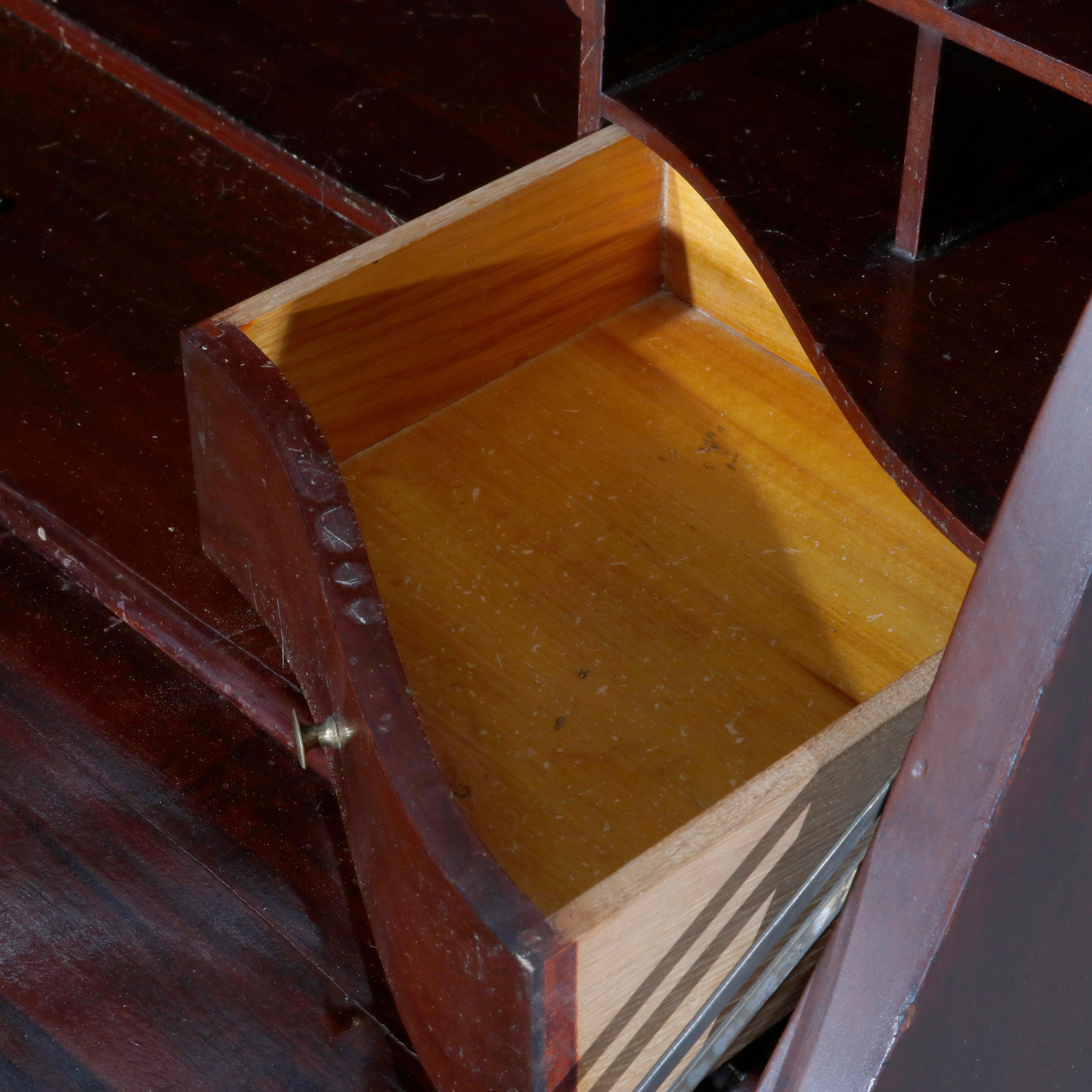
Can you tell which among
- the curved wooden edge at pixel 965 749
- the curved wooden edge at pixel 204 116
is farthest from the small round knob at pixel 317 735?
the curved wooden edge at pixel 204 116

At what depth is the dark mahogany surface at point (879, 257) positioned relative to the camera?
673 mm

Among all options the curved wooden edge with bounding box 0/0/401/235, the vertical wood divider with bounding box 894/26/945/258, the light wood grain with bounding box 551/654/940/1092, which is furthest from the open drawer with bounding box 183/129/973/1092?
the curved wooden edge with bounding box 0/0/401/235

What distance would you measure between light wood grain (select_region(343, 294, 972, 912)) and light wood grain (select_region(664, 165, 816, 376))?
1 cm

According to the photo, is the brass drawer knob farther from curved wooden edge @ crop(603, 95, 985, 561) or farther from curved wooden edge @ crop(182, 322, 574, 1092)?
curved wooden edge @ crop(603, 95, 985, 561)

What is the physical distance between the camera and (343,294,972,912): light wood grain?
69 centimetres

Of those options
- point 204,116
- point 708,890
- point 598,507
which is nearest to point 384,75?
point 204,116

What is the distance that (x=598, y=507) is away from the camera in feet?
2.68

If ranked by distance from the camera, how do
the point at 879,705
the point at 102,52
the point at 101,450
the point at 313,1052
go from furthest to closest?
1. the point at 102,52
2. the point at 101,450
3. the point at 313,1052
4. the point at 879,705

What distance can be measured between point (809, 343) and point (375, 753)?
30cm

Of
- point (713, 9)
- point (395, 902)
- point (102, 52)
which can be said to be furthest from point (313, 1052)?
point (102, 52)

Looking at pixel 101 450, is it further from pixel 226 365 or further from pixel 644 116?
pixel 644 116

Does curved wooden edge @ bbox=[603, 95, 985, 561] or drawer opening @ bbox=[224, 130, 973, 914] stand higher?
curved wooden edge @ bbox=[603, 95, 985, 561]

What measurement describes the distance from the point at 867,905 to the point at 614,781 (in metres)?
0.24

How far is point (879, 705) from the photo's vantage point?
1.84 feet
